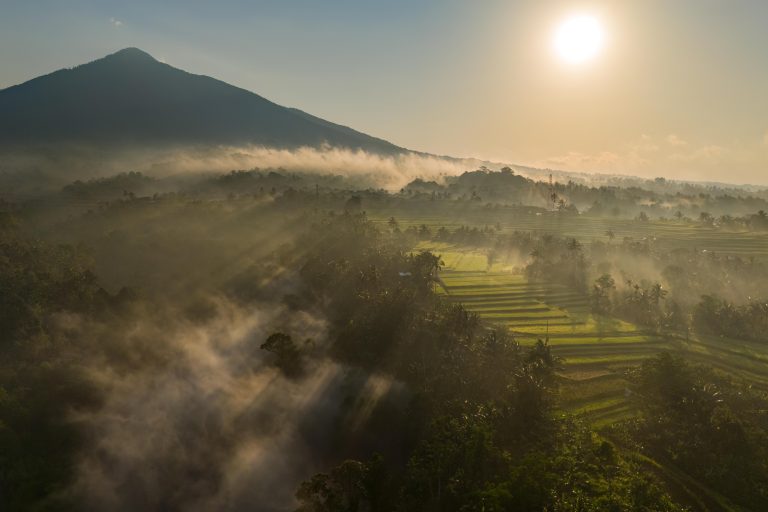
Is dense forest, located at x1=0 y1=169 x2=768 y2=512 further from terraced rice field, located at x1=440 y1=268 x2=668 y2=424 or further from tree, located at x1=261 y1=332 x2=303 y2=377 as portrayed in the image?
terraced rice field, located at x1=440 y1=268 x2=668 y2=424

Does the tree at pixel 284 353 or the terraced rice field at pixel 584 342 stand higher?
the tree at pixel 284 353

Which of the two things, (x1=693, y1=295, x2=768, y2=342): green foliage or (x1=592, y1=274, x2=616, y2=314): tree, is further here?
(x1=592, y1=274, x2=616, y2=314): tree

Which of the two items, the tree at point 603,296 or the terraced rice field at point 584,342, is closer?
the terraced rice field at point 584,342

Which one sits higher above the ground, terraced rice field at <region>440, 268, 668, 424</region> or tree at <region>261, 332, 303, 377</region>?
tree at <region>261, 332, 303, 377</region>

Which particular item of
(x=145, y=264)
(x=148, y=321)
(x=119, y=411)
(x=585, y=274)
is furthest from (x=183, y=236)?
(x=585, y=274)

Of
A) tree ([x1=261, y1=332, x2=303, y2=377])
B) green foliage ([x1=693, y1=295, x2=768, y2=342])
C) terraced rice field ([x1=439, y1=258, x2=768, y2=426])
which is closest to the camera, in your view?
tree ([x1=261, y1=332, x2=303, y2=377])

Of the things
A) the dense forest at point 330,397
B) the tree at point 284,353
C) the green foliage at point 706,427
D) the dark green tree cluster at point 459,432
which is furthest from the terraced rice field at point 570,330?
the tree at point 284,353

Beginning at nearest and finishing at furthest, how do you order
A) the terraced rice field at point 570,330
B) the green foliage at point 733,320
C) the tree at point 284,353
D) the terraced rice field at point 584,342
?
the tree at point 284,353 → the terraced rice field at point 570,330 → the terraced rice field at point 584,342 → the green foliage at point 733,320

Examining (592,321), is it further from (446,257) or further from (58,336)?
(58,336)

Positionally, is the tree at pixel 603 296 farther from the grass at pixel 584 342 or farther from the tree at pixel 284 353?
the tree at pixel 284 353

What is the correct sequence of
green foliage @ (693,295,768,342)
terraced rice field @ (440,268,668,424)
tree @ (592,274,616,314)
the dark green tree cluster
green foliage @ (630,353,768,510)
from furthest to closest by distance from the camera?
tree @ (592,274,616,314), green foliage @ (693,295,768,342), terraced rice field @ (440,268,668,424), green foliage @ (630,353,768,510), the dark green tree cluster

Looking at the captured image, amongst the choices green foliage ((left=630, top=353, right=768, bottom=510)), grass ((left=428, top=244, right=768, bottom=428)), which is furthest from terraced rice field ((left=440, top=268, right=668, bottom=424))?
green foliage ((left=630, top=353, right=768, bottom=510))

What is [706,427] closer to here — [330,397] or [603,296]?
[330,397]
